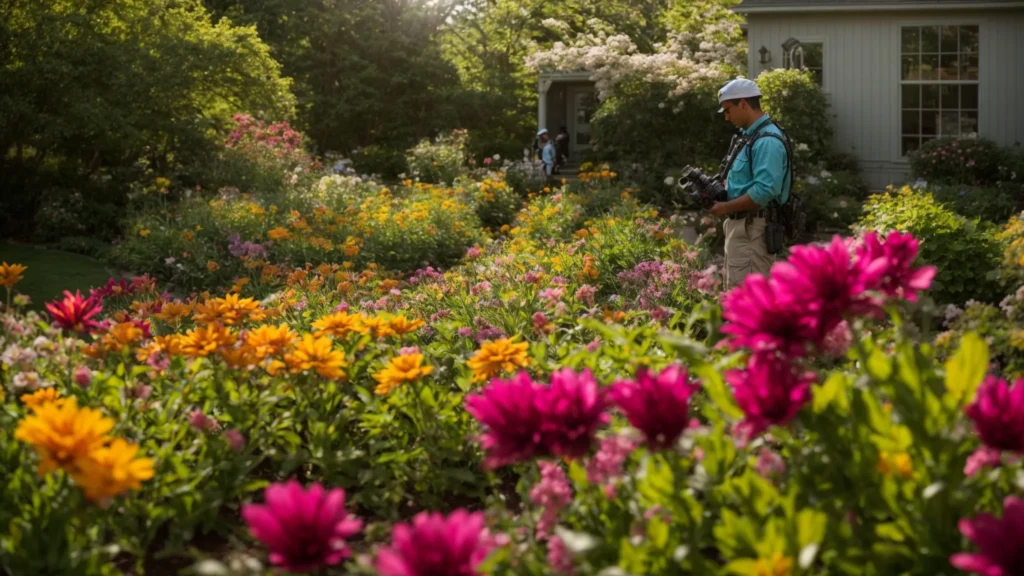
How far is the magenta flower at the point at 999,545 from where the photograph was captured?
5.78ft

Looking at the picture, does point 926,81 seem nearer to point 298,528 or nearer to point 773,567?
point 773,567

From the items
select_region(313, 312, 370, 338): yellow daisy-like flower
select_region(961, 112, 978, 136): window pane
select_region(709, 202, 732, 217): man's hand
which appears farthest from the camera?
select_region(961, 112, 978, 136): window pane

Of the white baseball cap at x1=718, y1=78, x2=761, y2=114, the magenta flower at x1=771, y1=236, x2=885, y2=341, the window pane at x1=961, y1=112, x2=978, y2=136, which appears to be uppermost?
the white baseball cap at x1=718, y1=78, x2=761, y2=114

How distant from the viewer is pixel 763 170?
5.88 metres

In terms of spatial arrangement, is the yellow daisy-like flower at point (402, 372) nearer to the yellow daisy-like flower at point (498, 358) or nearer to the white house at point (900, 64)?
the yellow daisy-like flower at point (498, 358)

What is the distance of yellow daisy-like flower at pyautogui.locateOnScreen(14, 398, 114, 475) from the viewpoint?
83.3 inches

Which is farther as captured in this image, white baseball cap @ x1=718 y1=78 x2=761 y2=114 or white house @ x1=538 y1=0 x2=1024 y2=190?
white house @ x1=538 y1=0 x2=1024 y2=190

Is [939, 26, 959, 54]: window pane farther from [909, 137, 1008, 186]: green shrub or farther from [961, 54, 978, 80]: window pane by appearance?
[909, 137, 1008, 186]: green shrub

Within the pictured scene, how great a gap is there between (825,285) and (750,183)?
3824 millimetres

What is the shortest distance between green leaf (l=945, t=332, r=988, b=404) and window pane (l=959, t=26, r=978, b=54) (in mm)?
16805

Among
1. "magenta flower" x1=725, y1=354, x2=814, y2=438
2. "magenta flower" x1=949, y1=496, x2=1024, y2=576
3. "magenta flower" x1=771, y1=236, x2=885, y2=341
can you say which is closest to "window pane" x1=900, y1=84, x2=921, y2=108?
"magenta flower" x1=771, y1=236, x2=885, y2=341

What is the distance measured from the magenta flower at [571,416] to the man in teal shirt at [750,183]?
3785 millimetres

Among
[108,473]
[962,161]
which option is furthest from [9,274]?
[962,161]

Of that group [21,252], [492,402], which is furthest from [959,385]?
[21,252]
